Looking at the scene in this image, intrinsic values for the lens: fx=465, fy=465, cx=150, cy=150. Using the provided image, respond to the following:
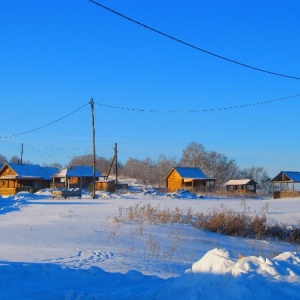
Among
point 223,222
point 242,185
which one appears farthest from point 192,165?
point 223,222

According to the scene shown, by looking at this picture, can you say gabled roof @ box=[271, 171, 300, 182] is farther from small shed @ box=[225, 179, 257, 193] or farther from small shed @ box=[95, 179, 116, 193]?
small shed @ box=[95, 179, 116, 193]

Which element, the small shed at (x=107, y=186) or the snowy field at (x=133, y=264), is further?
the small shed at (x=107, y=186)

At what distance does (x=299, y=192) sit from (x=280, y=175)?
613cm

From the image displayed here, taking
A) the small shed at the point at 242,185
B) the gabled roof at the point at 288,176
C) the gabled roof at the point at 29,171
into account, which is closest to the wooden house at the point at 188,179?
the small shed at the point at 242,185

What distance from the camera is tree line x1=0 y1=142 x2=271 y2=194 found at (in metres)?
113

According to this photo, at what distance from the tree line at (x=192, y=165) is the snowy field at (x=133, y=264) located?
7814cm

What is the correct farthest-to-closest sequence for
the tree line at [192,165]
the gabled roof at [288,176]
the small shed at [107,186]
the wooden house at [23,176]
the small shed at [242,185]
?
the tree line at [192,165], the small shed at [242,185], the wooden house at [23,176], the small shed at [107,186], the gabled roof at [288,176]

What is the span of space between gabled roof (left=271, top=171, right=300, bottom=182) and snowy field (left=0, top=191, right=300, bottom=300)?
47.0 metres

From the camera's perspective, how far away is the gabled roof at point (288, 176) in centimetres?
6040

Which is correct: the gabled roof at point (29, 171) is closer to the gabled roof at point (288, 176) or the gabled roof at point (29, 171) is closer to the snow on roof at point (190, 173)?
the snow on roof at point (190, 173)

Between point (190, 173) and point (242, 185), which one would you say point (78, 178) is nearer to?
point (190, 173)

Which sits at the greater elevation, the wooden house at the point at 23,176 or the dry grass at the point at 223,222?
the wooden house at the point at 23,176

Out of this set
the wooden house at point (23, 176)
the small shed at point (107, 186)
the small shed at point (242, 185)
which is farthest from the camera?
the small shed at point (242, 185)

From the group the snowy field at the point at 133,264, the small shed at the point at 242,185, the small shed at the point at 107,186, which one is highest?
the small shed at the point at 242,185
